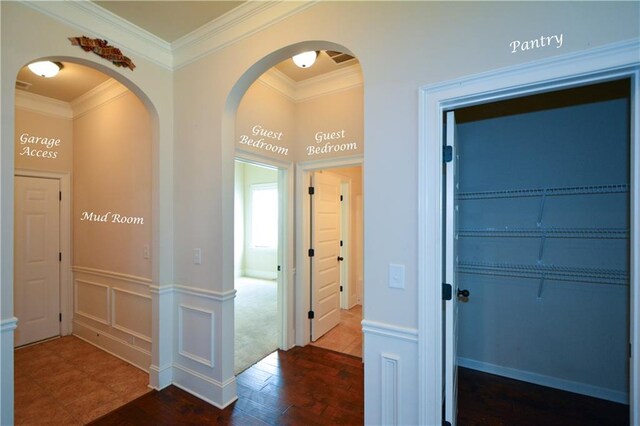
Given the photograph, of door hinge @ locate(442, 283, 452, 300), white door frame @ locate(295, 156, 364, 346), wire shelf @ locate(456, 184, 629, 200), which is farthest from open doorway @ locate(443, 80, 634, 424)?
white door frame @ locate(295, 156, 364, 346)

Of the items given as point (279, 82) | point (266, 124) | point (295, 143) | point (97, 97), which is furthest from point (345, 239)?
point (97, 97)

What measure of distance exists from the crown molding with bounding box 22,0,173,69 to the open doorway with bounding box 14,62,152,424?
0.64 meters

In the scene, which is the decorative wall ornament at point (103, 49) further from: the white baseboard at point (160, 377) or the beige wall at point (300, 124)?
the white baseboard at point (160, 377)

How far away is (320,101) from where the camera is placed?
129 inches

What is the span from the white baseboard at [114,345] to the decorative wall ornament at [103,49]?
265 centimetres

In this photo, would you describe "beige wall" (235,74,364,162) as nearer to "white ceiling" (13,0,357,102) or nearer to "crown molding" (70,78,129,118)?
"white ceiling" (13,0,357,102)

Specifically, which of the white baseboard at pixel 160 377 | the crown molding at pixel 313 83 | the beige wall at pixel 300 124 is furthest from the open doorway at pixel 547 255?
the white baseboard at pixel 160 377

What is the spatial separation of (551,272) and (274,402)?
2.64 meters

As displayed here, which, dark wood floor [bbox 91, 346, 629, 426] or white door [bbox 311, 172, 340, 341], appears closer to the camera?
dark wood floor [bbox 91, 346, 629, 426]

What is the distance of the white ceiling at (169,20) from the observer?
2.10 meters

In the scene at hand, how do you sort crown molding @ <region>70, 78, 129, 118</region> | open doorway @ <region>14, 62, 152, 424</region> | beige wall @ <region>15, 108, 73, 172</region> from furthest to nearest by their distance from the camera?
beige wall @ <region>15, 108, 73, 172</region> → crown molding @ <region>70, 78, 129, 118</region> → open doorway @ <region>14, 62, 152, 424</region>

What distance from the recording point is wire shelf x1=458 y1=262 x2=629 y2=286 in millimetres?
2373

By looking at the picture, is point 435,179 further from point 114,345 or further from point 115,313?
point 114,345

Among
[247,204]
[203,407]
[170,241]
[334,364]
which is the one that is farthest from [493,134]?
[247,204]
